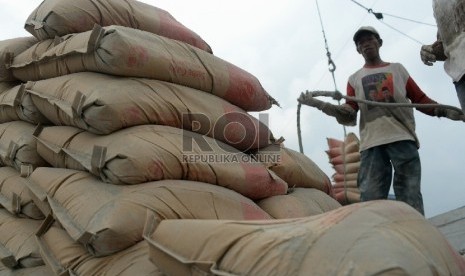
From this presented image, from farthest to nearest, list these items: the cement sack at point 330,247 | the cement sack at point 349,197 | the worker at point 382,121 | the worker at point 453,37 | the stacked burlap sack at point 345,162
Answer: the stacked burlap sack at point 345,162, the cement sack at point 349,197, the worker at point 382,121, the worker at point 453,37, the cement sack at point 330,247

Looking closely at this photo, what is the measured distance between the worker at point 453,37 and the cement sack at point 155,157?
2.35 ft

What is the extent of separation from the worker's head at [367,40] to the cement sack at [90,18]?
80cm

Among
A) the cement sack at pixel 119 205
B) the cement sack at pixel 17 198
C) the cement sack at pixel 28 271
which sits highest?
the cement sack at pixel 119 205

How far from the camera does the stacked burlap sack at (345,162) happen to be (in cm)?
458

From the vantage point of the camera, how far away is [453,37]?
62.0 inches

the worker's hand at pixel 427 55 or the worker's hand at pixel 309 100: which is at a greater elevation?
the worker's hand at pixel 427 55

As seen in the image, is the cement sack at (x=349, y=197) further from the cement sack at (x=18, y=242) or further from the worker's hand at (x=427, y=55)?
the cement sack at (x=18, y=242)

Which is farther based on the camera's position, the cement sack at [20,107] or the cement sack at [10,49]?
the cement sack at [10,49]

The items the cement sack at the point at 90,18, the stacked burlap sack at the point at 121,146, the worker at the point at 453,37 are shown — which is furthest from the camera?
the cement sack at the point at 90,18

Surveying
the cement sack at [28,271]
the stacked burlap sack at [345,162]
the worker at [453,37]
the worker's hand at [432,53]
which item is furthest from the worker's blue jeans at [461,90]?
the stacked burlap sack at [345,162]

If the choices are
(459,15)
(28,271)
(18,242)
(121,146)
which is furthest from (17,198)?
(459,15)

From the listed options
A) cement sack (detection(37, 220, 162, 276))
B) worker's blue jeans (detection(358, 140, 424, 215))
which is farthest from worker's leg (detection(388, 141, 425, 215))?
cement sack (detection(37, 220, 162, 276))

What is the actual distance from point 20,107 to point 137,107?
70 centimetres

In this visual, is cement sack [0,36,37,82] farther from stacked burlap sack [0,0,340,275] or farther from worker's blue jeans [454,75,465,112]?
worker's blue jeans [454,75,465,112]
